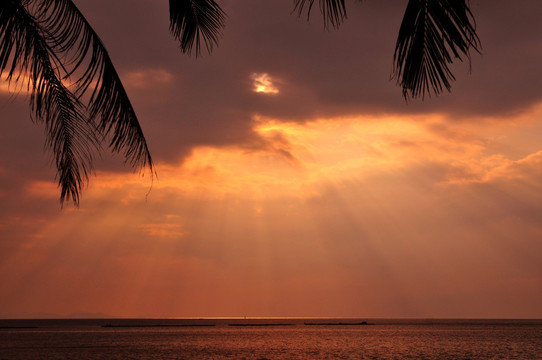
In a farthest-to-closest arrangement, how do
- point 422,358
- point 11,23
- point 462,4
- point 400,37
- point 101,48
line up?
1. point 422,358
2. point 101,48
3. point 11,23
4. point 400,37
5. point 462,4

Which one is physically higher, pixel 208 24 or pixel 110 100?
pixel 208 24

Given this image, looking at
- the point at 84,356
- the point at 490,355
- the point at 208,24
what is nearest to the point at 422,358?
the point at 490,355

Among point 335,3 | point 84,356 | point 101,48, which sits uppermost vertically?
point 101,48

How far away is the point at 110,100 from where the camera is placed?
18.2 ft

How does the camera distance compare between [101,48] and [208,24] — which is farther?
[208,24]

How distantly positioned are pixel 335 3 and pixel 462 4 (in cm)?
101

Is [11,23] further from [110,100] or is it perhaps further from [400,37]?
[400,37]

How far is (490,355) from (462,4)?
2363 inches

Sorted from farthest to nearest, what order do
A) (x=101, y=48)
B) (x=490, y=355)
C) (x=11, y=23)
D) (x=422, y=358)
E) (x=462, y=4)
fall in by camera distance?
(x=490, y=355) < (x=422, y=358) < (x=101, y=48) < (x=11, y=23) < (x=462, y=4)

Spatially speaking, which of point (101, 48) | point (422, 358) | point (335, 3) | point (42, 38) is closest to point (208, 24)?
point (101, 48)

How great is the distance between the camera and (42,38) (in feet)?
18.3

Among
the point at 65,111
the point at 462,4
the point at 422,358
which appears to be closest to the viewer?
the point at 462,4

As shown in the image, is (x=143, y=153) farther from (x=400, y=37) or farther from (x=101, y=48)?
(x=400, y=37)

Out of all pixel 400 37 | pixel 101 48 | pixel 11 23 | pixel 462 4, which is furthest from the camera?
pixel 101 48
